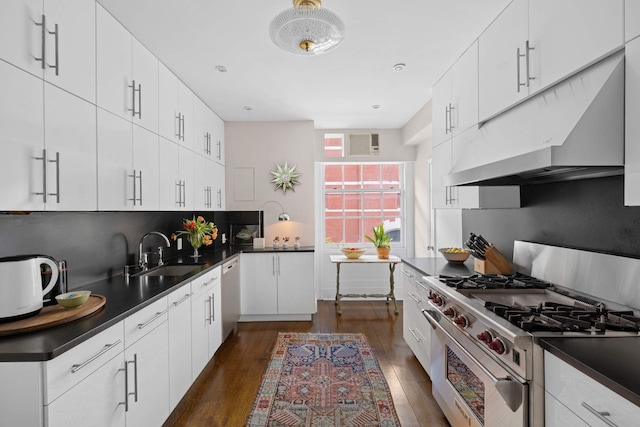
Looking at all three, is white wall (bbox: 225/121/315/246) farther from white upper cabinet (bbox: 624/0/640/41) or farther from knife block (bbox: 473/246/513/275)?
white upper cabinet (bbox: 624/0/640/41)

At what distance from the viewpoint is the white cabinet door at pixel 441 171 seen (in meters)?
2.97

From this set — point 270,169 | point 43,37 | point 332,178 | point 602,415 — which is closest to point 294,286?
point 270,169

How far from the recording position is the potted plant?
4.58m

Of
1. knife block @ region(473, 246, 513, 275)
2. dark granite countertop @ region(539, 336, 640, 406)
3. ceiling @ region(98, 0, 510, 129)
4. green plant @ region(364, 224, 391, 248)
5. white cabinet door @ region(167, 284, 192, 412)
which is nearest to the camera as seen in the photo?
dark granite countertop @ region(539, 336, 640, 406)

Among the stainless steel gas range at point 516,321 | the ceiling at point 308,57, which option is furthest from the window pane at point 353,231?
the stainless steel gas range at point 516,321

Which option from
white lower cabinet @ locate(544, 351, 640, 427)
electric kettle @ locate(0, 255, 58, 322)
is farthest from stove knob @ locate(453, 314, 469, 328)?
electric kettle @ locate(0, 255, 58, 322)

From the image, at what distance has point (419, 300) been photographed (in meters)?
2.73

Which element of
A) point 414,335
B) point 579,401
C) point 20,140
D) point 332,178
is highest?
point 332,178

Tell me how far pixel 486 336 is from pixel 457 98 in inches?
77.2

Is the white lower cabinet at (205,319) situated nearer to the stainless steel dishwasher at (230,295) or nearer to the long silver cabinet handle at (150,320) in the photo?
the stainless steel dishwasher at (230,295)

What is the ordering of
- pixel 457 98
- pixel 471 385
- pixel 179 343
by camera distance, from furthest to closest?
pixel 457 98, pixel 179 343, pixel 471 385

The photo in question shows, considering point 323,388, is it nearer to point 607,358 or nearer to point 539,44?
point 607,358

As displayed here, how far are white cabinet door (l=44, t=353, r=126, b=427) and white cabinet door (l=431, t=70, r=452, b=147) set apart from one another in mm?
2843

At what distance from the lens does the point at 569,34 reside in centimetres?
155
